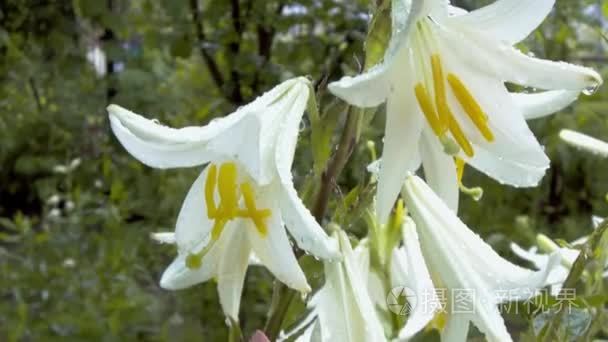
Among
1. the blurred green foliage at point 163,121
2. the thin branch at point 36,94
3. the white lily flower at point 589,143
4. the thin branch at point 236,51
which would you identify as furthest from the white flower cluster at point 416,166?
the thin branch at point 36,94

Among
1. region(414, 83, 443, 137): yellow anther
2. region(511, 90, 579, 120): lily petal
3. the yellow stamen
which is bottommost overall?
the yellow stamen

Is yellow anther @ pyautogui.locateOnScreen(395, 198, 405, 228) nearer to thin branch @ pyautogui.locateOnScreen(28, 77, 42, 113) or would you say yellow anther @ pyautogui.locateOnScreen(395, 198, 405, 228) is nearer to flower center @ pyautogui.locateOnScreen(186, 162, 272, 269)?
flower center @ pyautogui.locateOnScreen(186, 162, 272, 269)

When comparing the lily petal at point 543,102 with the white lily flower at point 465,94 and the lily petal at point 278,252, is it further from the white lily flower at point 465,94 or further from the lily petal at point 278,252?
the lily petal at point 278,252

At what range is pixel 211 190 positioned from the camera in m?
0.64

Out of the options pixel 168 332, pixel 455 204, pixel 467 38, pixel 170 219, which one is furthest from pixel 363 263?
pixel 170 219

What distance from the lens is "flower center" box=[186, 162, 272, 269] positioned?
0.63 meters

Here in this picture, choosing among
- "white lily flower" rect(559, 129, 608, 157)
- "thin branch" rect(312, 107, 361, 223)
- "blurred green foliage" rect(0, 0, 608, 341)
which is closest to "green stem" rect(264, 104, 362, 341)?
"thin branch" rect(312, 107, 361, 223)

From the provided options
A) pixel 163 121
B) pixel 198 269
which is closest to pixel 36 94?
pixel 163 121

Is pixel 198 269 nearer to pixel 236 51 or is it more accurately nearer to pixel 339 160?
pixel 339 160

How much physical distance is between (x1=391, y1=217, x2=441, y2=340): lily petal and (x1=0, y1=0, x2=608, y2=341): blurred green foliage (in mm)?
770

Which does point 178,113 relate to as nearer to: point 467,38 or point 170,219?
point 170,219

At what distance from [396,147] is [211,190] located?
15cm

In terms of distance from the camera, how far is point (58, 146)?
8.65ft

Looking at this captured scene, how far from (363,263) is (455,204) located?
0.30ft
